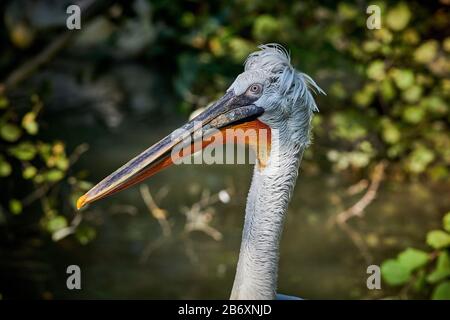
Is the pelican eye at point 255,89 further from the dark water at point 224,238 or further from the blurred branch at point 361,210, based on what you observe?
the blurred branch at point 361,210

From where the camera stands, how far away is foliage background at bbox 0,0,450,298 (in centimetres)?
456

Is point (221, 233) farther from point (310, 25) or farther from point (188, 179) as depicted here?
point (310, 25)

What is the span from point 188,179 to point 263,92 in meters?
3.91

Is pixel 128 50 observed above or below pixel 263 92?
above

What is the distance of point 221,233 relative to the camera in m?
5.34

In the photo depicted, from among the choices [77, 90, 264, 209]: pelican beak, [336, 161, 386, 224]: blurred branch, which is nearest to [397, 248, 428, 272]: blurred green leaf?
[77, 90, 264, 209]: pelican beak

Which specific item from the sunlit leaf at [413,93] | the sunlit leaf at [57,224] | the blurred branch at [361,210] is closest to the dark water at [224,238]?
the blurred branch at [361,210]

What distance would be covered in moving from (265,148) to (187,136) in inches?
10.1

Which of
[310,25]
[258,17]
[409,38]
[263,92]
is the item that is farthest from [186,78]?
[263,92]

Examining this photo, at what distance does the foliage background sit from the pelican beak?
6.18ft

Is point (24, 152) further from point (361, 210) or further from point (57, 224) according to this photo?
point (361, 210)

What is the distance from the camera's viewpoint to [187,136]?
2420 mm

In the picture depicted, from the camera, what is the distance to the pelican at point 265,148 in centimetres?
241
